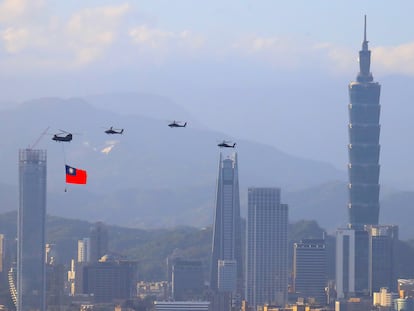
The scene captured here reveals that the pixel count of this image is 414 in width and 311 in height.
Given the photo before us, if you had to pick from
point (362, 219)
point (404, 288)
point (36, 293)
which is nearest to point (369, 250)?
point (362, 219)

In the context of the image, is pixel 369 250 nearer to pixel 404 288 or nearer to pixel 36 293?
pixel 404 288

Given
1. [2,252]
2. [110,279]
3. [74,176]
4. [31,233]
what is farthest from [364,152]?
[74,176]

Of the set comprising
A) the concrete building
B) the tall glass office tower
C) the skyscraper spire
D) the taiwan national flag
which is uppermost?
the skyscraper spire

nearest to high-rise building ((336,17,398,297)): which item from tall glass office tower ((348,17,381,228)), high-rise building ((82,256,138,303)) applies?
tall glass office tower ((348,17,381,228))

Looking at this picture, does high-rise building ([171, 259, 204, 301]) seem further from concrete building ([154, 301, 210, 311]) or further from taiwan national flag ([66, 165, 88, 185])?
taiwan national flag ([66, 165, 88, 185])

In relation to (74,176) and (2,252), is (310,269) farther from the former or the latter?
(74,176)
